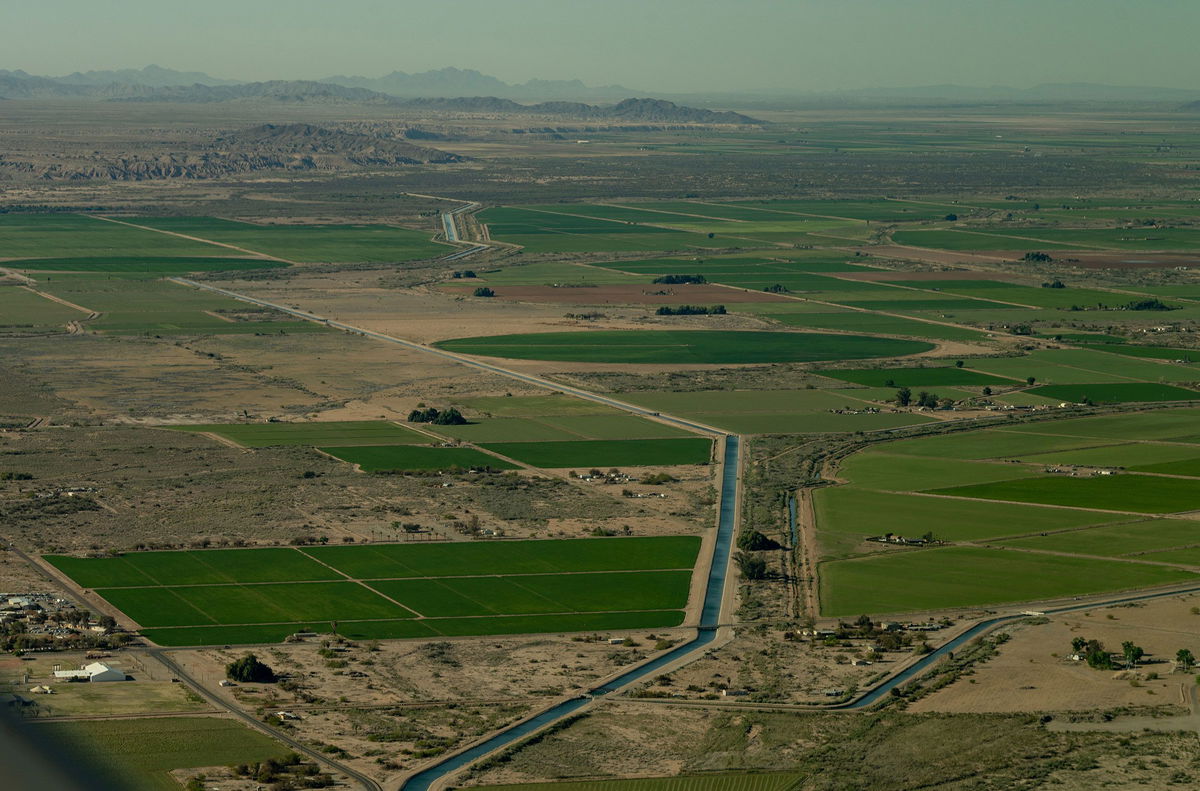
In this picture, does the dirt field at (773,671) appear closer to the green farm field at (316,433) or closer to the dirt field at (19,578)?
the dirt field at (19,578)

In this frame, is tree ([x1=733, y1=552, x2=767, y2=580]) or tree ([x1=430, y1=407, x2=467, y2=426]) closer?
tree ([x1=733, y1=552, x2=767, y2=580])

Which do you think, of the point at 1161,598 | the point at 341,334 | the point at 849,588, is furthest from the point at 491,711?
the point at 341,334

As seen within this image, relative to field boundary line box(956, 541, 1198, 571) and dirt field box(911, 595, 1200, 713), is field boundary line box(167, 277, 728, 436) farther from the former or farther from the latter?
dirt field box(911, 595, 1200, 713)

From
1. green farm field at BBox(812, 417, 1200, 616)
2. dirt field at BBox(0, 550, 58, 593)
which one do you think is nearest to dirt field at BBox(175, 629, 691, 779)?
dirt field at BBox(0, 550, 58, 593)

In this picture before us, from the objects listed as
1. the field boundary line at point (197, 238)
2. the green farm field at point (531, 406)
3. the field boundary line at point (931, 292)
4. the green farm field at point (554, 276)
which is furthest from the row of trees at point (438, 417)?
the field boundary line at point (197, 238)

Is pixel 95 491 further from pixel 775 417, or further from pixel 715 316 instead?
pixel 715 316

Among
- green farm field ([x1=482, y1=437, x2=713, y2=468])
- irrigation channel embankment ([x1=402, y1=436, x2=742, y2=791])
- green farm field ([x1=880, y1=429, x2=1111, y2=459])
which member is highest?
green farm field ([x1=880, y1=429, x2=1111, y2=459])

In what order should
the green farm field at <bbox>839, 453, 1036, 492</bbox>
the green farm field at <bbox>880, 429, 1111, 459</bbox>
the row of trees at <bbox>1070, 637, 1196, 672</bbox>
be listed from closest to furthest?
the row of trees at <bbox>1070, 637, 1196, 672</bbox> → the green farm field at <bbox>839, 453, 1036, 492</bbox> → the green farm field at <bbox>880, 429, 1111, 459</bbox>

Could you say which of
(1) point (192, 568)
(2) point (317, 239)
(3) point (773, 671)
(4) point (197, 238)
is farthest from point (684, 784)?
(4) point (197, 238)
